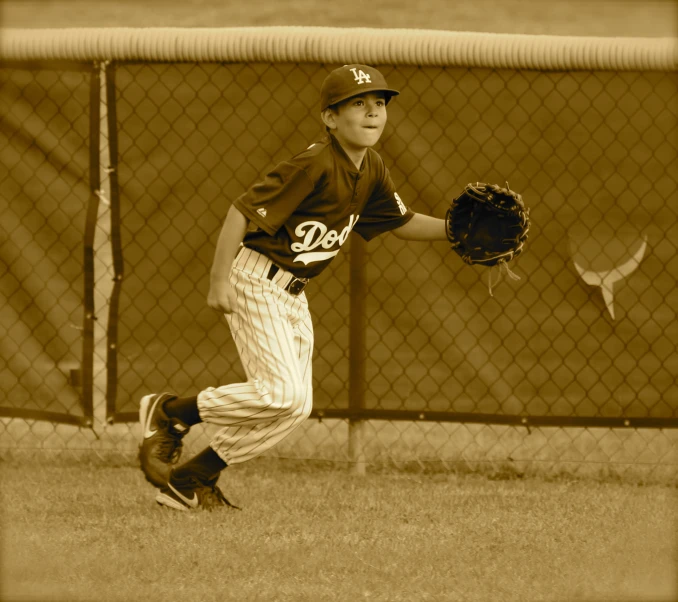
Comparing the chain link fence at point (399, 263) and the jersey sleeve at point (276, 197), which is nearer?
the jersey sleeve at point (276, 197)

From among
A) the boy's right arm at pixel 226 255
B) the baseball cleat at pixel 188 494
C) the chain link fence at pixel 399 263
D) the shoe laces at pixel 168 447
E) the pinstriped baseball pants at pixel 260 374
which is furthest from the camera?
the chain link fence at pixel 399 263

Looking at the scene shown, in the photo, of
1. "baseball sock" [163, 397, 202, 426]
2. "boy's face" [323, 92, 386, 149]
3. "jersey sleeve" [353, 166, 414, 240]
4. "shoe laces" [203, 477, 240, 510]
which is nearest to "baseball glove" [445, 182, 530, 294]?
"jersey sleeve" [353, 166, 414, 240]

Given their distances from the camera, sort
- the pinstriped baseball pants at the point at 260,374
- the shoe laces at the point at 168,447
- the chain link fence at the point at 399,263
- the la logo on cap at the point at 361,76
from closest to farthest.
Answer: the la logo on cap at the point at 361,76 < the pinstriped baseball pants at the point at 260,374 < the shoe laces at the point at 168,447 < the chain link fence at the point at 399,263

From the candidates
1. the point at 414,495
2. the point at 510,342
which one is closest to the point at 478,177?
the point at 510,342

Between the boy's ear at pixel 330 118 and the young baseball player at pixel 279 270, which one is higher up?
the boy's ear at pixel 330 118

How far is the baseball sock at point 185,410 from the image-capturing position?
400 centimetres

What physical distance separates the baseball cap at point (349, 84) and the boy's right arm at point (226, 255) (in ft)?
1.70

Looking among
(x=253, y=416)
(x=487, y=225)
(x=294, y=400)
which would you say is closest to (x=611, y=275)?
(x=487, y=225)

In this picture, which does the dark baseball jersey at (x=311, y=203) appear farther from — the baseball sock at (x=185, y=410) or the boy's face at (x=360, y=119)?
the baseball sock at (x=185, y=410)

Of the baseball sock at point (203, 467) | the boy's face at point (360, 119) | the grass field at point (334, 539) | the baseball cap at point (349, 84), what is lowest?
the grass field at point (334, 539)

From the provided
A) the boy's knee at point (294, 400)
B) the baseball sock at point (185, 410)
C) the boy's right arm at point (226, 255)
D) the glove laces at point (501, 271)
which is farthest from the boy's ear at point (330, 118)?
the baseball sock at point (185, 410)

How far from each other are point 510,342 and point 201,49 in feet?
5.74

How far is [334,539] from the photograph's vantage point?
3.62m

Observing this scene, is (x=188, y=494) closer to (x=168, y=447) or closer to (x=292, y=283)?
(x=168, y=447)
